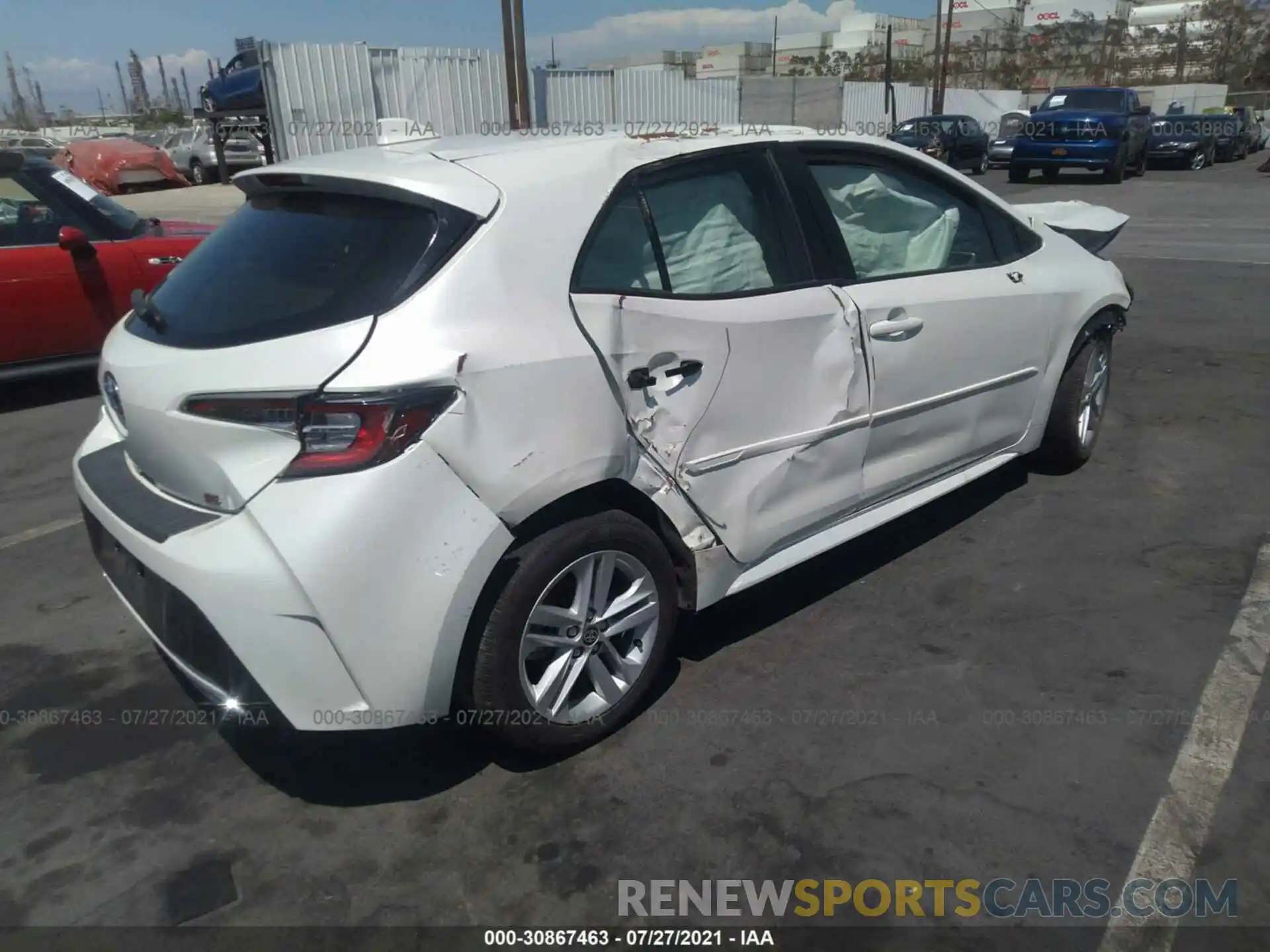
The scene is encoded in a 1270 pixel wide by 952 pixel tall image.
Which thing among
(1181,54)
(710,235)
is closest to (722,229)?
(710,235)

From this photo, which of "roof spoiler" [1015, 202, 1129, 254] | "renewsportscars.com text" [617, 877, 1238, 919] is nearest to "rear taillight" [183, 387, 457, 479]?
"renewsportscars.com text" [617, 877, 1238, 919]

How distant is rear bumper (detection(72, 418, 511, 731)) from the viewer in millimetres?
2234

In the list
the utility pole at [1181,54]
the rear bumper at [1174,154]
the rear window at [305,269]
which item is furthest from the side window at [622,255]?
the utility pole at [1181,54]

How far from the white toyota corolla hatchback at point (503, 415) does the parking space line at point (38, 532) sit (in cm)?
175

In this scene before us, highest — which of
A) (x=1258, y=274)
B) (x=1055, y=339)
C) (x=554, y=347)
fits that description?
(x=554, y=347)

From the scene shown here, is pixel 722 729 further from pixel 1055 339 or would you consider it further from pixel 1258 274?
pixel 1258 274

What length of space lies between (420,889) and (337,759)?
640 mm

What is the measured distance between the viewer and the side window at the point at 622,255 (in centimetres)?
269

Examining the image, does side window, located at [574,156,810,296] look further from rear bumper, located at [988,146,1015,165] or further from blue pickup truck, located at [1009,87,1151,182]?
rear bumper, located at [988,146,1015,165]

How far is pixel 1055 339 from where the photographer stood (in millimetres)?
4262

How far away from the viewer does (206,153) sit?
2573 centimetres

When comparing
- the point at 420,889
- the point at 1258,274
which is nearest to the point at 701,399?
the point at 420,889

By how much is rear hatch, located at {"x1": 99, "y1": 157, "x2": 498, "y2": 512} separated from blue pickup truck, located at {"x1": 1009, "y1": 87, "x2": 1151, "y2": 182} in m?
22.4

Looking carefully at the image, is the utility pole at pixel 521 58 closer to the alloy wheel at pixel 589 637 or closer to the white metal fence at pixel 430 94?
the white metal fence at pixel 430 94
